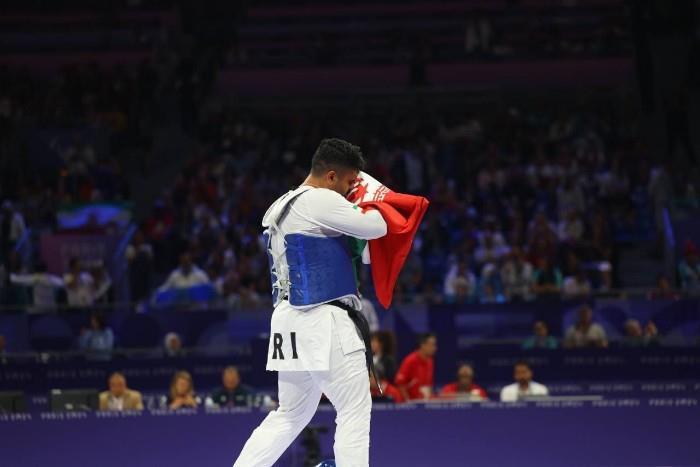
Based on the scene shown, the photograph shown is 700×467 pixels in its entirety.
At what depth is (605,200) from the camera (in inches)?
840

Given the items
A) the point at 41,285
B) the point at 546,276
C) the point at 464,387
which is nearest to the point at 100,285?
the point at 41,285

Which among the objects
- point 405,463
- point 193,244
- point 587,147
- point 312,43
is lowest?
point 405,463

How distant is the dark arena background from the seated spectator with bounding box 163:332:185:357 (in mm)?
27

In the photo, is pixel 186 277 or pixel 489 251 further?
pixel 489 251

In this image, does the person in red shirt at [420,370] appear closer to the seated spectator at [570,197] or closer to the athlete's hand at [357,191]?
the athlete's hand at [357,191]

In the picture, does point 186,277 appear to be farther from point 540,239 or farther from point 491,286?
point 540,239

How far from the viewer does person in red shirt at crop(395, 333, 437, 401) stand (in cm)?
1270

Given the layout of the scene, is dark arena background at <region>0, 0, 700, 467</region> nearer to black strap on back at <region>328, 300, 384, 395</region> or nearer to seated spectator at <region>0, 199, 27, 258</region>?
seated spectator at <region>0, 199, 27, 258</region>

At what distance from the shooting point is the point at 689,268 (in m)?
16.6

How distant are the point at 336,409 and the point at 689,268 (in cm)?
1129

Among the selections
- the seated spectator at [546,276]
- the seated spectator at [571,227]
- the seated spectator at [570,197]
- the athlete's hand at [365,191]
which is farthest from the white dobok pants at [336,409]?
the seated spectator at [570,197]

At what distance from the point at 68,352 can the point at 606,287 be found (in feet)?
25.3

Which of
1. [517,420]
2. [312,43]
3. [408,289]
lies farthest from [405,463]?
[312,43]

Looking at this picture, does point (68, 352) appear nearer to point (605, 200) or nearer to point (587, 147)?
point (605, 200)
